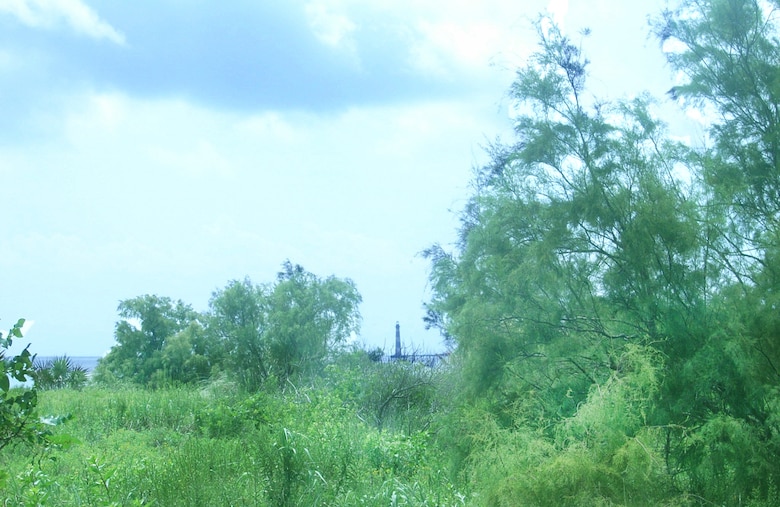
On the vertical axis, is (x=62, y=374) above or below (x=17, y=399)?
above

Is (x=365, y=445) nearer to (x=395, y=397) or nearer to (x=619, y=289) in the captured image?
(x=619, y=289)

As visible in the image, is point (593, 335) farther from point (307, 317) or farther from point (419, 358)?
point (307, 317)

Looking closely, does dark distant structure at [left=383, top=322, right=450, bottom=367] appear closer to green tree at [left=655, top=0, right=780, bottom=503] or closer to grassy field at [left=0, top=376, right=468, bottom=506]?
grassy field at [left=0, top=376, right=468, bottom=506]

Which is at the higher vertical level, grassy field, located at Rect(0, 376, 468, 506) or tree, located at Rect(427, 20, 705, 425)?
tree, located at Rect(427, 20, 705, 425)

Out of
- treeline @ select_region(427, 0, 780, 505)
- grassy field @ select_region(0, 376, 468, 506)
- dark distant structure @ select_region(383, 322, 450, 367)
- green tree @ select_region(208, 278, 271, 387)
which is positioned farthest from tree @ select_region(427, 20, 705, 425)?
green tree @ select_region(208, 278, 271, 387)

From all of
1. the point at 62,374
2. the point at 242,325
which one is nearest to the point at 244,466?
the point at 242,325

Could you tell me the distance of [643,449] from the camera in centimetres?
402

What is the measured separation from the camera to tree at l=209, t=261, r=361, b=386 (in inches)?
507

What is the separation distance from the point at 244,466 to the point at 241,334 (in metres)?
8.23

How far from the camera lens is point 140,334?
16125 mm

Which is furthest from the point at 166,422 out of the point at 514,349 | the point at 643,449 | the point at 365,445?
the point at 643,449

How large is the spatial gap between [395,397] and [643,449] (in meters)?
6.30

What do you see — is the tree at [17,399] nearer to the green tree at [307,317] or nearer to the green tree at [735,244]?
the green tree at [735,244]

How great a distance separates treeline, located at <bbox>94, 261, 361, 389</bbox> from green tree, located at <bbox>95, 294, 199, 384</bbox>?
0.02m
